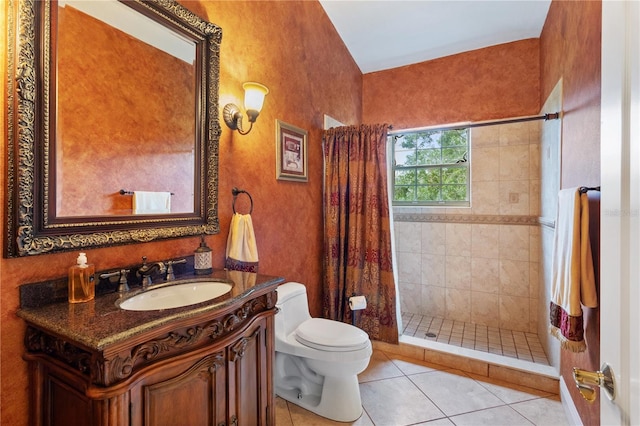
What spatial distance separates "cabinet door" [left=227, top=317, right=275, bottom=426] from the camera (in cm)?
118

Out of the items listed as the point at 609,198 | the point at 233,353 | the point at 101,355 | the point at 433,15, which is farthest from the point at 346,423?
the point at 433,15

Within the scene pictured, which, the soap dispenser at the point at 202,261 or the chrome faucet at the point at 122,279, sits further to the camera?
the soap dispenser at the point at 202,261

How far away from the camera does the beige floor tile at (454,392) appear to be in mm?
1930

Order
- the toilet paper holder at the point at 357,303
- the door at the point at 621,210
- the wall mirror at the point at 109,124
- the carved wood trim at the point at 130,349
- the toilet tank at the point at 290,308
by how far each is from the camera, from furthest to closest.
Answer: the toilet paper holder at the point at 357,303 < the toilet tank at the point at 290,308 < the wall mirror at the point at 109,124 < the carved wood trim at the point at 130,349 < the door at the point at 621,210

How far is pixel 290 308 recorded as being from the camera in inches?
79.1

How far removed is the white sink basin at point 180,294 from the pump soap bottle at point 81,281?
153mm

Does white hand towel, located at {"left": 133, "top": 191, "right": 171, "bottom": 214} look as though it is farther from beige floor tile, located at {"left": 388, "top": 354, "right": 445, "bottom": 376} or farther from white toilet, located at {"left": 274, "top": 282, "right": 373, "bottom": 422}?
beige floor tile, located at {"left": 388, "top": 354, "right": 445, "bottom": 376}

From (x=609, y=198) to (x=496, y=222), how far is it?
2.62 m

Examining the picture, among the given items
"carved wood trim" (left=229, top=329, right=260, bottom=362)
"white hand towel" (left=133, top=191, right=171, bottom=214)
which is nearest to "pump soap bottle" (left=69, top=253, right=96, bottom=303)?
"white hand towel" (left=133, top=191, right=171, bottom=214)

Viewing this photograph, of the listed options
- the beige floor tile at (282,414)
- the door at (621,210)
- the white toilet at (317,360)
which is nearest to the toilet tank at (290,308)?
the white toilet at (317,360)

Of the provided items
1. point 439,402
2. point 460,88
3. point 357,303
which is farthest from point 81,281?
point 460,88

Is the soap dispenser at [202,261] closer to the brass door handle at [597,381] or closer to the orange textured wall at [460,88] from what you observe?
the brass door handle at [597,381]

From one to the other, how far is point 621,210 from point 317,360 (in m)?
1.60

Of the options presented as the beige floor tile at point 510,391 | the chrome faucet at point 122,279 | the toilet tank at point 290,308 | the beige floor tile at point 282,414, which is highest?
the chrome faucet at point 122,279
